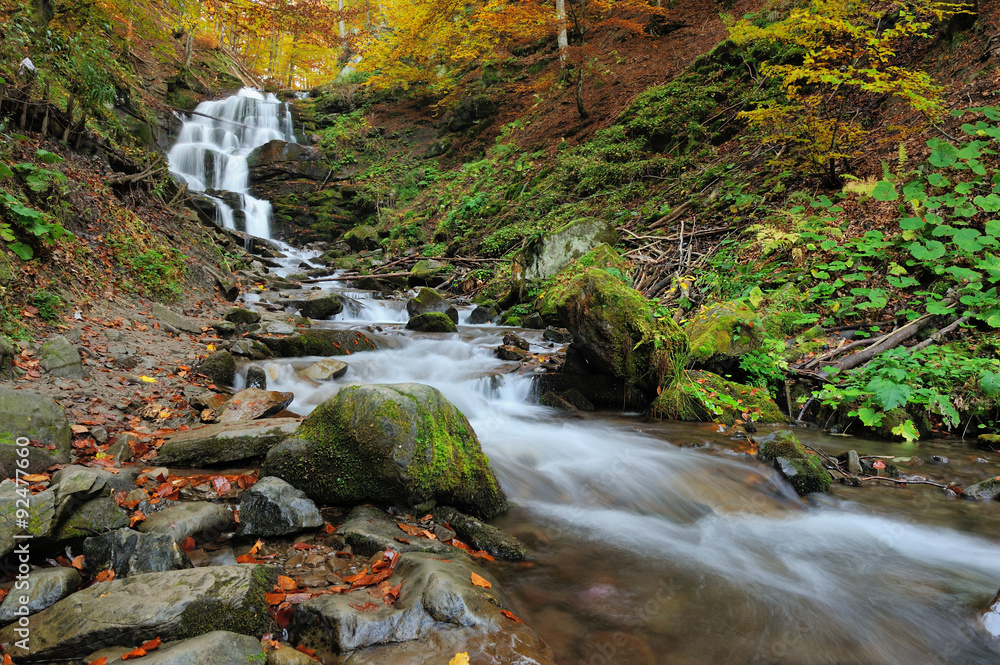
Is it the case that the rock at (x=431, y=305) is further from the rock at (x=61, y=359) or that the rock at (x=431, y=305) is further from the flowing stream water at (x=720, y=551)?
the rock at (x=61, y=359)

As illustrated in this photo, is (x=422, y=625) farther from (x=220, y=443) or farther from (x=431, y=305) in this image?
(x=431, y=305)

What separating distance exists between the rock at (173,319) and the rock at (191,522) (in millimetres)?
4530

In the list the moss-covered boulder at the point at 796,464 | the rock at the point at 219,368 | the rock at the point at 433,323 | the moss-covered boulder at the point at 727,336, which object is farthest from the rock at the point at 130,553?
the rock at the point at 433,323

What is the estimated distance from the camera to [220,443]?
380 centimetres

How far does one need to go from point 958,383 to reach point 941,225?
7.45 feet

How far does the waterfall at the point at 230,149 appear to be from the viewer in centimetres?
1848

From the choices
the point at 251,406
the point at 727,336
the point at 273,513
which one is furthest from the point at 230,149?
the point at 273,513

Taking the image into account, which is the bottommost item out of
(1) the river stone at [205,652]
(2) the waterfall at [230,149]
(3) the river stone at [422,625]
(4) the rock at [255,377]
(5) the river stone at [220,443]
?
(3) the river stone at [422,625]

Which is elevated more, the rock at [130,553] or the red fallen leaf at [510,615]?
the rock at [130,553]

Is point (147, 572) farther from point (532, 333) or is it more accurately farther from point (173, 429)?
point (532, 333)

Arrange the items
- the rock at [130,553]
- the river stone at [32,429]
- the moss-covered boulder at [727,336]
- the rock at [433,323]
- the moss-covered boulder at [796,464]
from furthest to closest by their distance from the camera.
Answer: the rock at [433,323] < the moss-covered boulder at [727,336] < the moss-covered boulder at [796,464] < the river stone at [32,429] < the rock at [130,553]

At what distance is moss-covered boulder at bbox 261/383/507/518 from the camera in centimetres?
333

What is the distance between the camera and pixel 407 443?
333cm

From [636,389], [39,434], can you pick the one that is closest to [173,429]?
[39,434]
